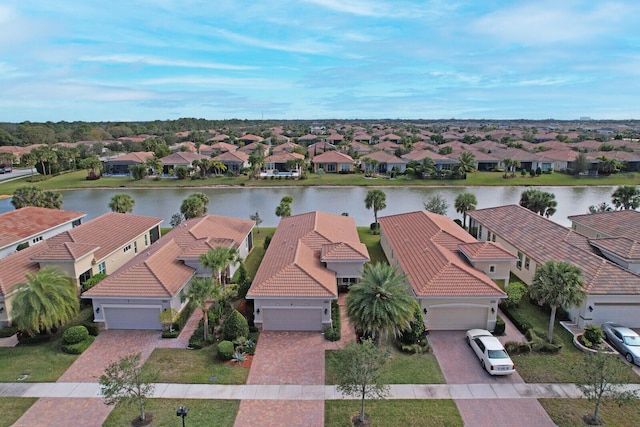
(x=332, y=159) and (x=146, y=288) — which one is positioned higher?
(x=332, y=159)

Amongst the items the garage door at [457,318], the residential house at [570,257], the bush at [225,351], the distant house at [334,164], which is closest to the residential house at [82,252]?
the bush at [225,351]

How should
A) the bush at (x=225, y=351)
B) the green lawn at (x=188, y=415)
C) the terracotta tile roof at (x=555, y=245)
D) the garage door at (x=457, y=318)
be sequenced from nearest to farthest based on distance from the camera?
the green lawn at (x=188, y=415) → the bush at (x=225, y=351) → the garage door at (x=457, y=318) → the terracotta tile roof at (x=555, y=245)

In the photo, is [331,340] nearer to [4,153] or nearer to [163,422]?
[163,422]

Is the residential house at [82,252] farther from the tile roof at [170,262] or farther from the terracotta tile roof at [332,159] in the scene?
the terracotta tile roof at [332,159]

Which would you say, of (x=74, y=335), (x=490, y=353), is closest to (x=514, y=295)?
(x=490, y=353)

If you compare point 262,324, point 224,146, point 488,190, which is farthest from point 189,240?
point 224,146

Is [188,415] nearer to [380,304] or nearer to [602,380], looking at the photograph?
[380,304]
